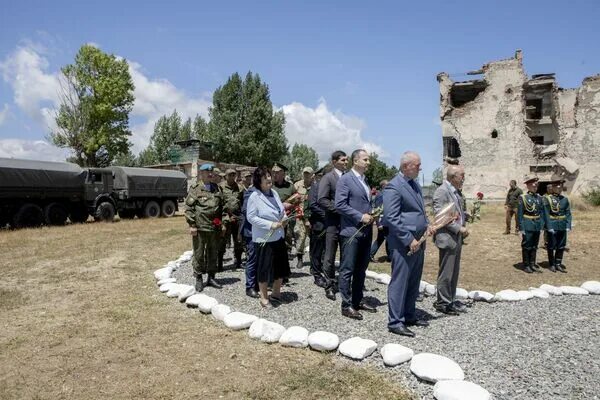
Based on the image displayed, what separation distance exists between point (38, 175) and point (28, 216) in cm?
160

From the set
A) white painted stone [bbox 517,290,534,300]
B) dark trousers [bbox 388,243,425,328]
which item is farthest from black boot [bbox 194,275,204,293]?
white painted stone [bbox 517,290,534,300]

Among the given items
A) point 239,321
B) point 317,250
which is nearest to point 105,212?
point 317,250

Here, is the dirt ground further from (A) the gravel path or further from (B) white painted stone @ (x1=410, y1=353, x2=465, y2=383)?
(B) white painted stone @ (x1=410, y1=353, x2=465, y2=383)

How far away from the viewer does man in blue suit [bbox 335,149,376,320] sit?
4820 mm

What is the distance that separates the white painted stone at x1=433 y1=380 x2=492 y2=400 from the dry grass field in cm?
24

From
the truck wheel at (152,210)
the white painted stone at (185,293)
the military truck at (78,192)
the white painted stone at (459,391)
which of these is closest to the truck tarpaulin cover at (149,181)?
the military truck at (78,192)

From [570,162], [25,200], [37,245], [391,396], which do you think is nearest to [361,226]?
[391,396]

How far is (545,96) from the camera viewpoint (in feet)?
88.8

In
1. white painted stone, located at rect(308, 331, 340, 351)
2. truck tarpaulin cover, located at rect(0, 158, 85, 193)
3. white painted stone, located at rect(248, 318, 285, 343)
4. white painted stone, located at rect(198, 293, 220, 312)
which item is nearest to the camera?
white painted stone, located at rect(308, 331, 340, 351)

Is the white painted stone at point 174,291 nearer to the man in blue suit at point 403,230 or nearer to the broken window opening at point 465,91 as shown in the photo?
the man in blue suit at point 403,230

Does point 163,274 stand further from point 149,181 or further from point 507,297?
point 149,181

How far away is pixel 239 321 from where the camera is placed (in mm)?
4621

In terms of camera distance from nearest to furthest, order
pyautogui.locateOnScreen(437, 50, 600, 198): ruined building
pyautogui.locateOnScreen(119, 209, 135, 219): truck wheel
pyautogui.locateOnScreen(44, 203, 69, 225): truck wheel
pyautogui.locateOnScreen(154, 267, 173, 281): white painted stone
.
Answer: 1. pyautogui.locateOnScreen(154, 267, 173, 281): white painted stone
2. pyautogui.locateOnScreen(44, 203, 69, 225): truck wheel
3. pyautogui.locateOnScreen(119, 209, 135, 219): truck wheel
4. pyautogui.locateOnScreen(437, 50, 600, 198): ruined building

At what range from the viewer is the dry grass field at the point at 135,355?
3.28m
